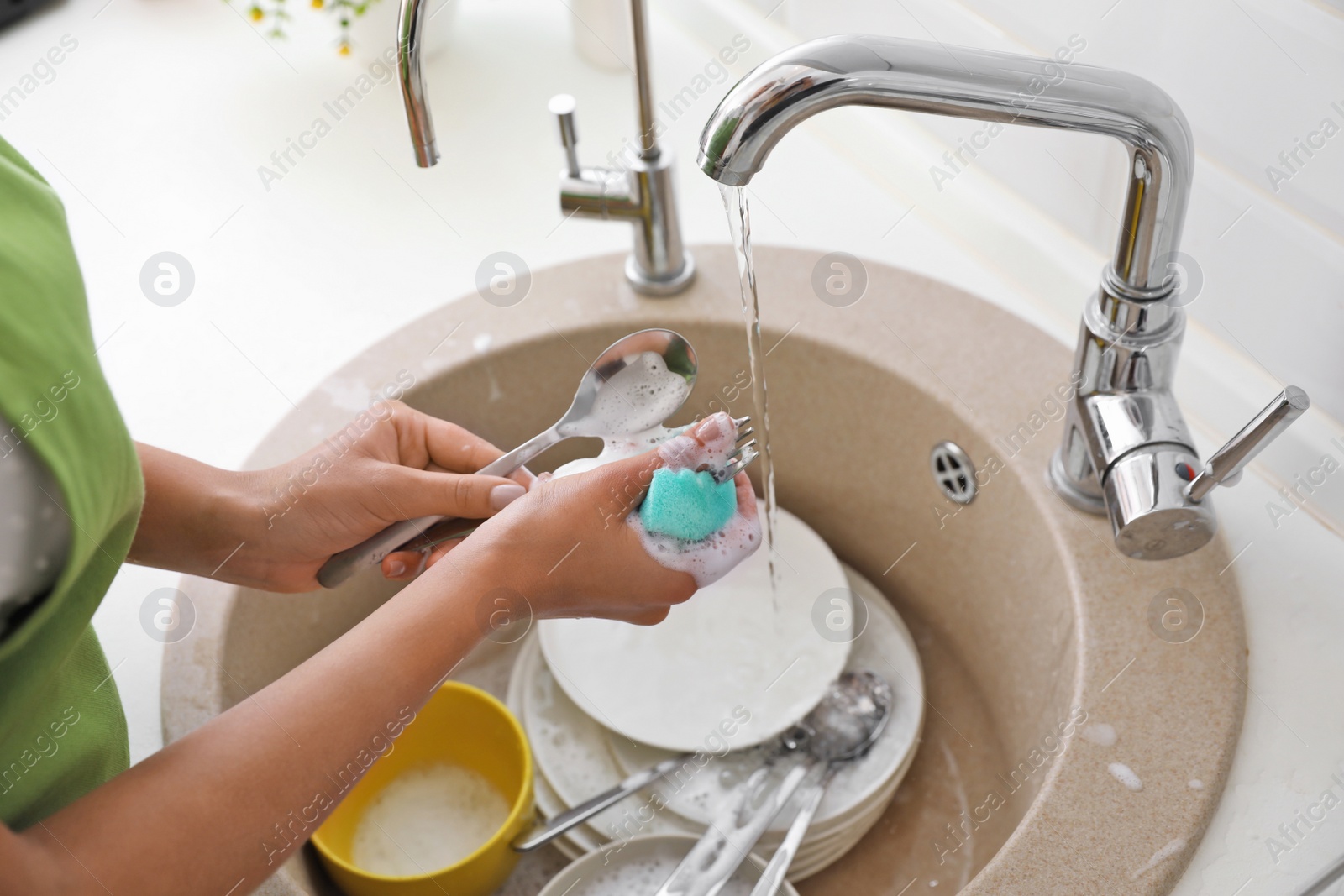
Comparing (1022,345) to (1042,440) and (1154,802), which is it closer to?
(1042,440)

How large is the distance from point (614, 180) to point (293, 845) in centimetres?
55

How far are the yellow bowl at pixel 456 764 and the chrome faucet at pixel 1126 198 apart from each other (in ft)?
1.45

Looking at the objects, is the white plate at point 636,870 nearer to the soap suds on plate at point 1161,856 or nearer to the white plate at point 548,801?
the white plate at point 548,801

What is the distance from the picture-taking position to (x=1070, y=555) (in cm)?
75

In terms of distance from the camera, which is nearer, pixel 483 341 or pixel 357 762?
pixel 357 762

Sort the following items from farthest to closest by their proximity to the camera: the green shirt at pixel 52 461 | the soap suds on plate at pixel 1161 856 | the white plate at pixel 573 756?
the white plate at pixel 573 756, the soap suds on plate at pixel 1161 856, the green shirt at pixel 52 461

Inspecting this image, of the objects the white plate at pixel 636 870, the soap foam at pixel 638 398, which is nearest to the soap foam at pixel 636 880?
the white plate at pixel 636 870

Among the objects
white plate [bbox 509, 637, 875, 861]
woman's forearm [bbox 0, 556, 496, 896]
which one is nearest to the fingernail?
woman's forearm [bbox 0, 556, 496, 896]

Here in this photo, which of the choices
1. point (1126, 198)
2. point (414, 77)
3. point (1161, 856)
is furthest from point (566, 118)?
point (1161, 856)

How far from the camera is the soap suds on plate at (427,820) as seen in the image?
802 millimetres

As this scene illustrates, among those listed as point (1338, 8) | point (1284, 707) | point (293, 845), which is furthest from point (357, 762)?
point (1338, 8)

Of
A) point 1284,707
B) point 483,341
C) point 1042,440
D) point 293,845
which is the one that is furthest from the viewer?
point 483,341

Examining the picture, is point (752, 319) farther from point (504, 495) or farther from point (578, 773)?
point (578, 773)

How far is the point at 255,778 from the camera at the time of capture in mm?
554
